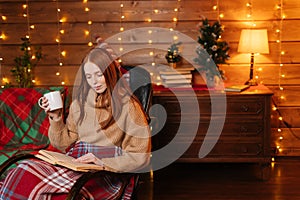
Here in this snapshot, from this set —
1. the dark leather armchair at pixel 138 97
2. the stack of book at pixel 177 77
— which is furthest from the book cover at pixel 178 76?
the dark leather armchair at pixel 138 97

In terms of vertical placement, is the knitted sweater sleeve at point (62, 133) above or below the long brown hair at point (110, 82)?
below

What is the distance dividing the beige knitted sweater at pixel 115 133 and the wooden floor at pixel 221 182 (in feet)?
3.00

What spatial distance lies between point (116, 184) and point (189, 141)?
1336mm

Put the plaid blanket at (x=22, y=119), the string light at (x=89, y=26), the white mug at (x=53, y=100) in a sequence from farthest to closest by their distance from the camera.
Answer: the string light at (x=89, y=26), the plaid blanket at (x=22, y=119), the white mug at (x=53, y=100)

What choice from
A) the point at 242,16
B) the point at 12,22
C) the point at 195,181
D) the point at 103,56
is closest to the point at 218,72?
the point at 242,16

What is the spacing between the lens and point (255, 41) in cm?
342

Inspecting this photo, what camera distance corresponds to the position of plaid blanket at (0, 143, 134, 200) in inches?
74.9

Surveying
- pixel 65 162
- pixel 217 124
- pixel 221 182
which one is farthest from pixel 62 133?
pixel 221 182

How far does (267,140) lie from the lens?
10.8 feet

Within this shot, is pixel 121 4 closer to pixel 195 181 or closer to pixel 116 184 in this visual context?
pixel 195 181

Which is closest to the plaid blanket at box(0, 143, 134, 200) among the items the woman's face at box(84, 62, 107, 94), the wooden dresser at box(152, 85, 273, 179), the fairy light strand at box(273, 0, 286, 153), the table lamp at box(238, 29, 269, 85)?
the woman's face at box(84, 62, 107, 94)

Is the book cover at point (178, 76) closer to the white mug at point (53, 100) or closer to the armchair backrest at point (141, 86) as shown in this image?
the armchair backrest at point (141, 86)

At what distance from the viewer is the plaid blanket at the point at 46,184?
74.9 inches

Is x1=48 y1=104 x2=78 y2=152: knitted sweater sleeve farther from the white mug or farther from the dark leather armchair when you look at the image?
the dark leather armchair
